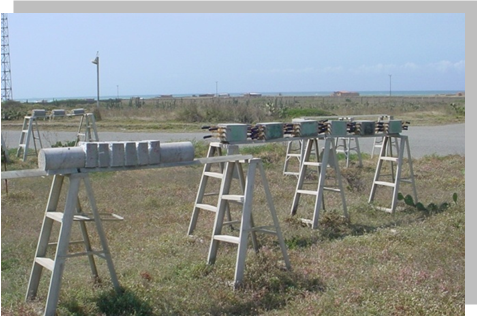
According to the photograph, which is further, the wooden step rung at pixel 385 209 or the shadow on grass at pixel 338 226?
the wooden step rung at pixel 385 209

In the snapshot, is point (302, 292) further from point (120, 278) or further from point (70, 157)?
point (70, 157)

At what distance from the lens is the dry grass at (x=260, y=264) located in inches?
242

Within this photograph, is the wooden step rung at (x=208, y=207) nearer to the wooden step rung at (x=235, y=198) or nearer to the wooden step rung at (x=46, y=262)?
the wooden step rung at (x=235, y=198)

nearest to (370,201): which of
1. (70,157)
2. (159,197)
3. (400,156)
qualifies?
(400,156)

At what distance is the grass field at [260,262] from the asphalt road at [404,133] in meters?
10.4

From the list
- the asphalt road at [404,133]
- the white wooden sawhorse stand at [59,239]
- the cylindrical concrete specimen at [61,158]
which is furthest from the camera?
the asphalt road at [404,133]

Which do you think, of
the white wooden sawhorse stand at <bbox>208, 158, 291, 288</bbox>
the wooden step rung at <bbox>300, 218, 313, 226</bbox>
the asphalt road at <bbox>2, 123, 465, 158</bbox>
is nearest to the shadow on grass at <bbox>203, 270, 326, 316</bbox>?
the white wooden sawhorse stand at <bbox>208, 158, 291, 288</bbox>

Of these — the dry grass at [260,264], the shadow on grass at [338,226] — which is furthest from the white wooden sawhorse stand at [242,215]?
the shadow on grass at [338,226]

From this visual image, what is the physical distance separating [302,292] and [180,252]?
2.04 meters

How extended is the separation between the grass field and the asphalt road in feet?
34.2

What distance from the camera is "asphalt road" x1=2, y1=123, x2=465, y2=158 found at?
76.1 ft

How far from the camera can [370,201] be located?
1199 centimetres

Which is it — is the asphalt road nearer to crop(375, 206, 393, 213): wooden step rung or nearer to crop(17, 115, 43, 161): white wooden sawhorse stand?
crop(17, 115, 43, 161): white wooden sawhorse stand

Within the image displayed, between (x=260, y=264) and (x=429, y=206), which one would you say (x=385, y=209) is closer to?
(x=429, y=206)
